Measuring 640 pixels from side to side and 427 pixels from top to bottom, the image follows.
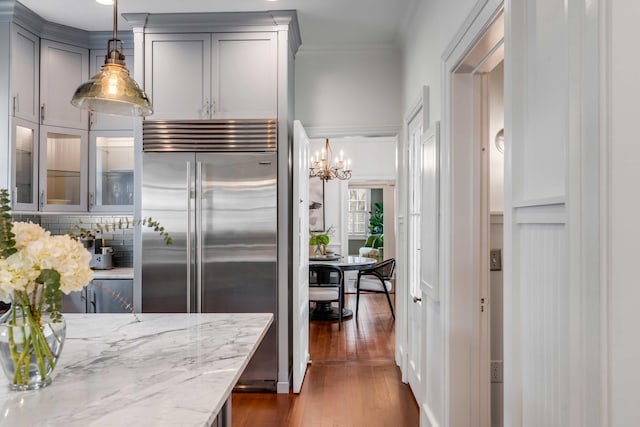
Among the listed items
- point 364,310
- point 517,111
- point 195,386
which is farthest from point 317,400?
point 364,310

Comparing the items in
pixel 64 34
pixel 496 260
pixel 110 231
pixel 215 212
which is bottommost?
pixel 496 260

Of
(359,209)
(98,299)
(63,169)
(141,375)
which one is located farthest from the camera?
(359,209)

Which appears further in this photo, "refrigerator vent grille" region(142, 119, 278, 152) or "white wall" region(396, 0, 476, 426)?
"refrigerator vent grille" region(142, 119, 278, 152)

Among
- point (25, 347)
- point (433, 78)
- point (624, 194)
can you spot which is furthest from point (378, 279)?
point (624, 194)

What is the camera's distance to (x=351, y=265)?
17.9 ft

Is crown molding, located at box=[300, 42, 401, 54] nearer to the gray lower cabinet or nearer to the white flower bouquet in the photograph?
the gray lower cabinet

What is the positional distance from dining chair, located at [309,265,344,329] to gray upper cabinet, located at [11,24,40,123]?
3.23 m

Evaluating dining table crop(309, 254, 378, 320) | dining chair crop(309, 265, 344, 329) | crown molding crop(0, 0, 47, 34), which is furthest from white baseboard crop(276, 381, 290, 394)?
crown molding crop(0, 0, 47, 34)

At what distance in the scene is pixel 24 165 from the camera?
3387 mm

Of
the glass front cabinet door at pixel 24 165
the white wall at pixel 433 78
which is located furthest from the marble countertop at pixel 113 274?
the white wall at pixel 433 78

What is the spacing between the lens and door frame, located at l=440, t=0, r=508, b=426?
2121 millimetres

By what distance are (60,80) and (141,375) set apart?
3.14 metres

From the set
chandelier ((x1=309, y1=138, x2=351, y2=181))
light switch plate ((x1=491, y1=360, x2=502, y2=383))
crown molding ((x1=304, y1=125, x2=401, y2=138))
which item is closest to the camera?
light switch plate ((x1=491, y1=360, x2=502, y2=383))

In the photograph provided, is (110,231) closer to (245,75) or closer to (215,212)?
(215,212)
